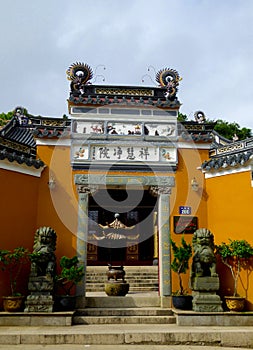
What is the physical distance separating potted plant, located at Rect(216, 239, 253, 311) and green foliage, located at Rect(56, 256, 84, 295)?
265 cm

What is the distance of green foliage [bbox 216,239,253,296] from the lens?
20.2 ft

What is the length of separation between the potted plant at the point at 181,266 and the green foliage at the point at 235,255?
64cm

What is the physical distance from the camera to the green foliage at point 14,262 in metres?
5.95

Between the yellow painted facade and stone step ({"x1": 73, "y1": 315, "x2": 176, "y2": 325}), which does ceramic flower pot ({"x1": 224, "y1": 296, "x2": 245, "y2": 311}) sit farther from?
stone step ({"x1": 73, "y1": 315, "x2": 176, "y2": 325})

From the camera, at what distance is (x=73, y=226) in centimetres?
688

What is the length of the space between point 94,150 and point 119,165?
63 centimetres

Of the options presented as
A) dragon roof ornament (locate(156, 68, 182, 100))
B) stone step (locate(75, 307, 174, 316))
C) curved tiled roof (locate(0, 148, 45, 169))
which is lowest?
stone step (locate(75, 307, 174, 316))

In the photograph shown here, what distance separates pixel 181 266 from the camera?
635 centimetres

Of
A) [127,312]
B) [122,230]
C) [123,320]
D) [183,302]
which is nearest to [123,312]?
[127,312]

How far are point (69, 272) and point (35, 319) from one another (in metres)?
0.92

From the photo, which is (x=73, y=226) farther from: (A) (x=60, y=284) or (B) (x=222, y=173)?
(B) (x=222, y=173)

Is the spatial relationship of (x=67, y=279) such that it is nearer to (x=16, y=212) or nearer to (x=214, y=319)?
(x=16, y=212)

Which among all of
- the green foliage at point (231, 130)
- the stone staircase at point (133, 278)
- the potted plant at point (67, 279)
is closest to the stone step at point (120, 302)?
the potted plant at point (67, 279)

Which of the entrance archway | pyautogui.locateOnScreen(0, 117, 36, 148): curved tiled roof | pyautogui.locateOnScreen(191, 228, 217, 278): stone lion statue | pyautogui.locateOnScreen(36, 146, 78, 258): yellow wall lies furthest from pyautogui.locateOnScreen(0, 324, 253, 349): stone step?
pyautogui.locateOnScreen(0, 117, 36, 148): curved tiled roof
